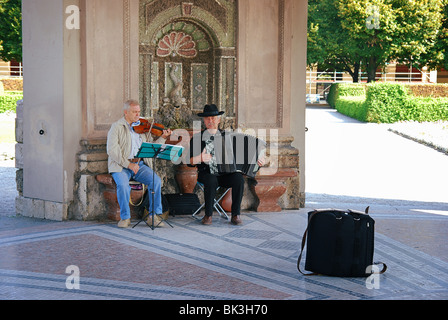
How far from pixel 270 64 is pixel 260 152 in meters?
1.60

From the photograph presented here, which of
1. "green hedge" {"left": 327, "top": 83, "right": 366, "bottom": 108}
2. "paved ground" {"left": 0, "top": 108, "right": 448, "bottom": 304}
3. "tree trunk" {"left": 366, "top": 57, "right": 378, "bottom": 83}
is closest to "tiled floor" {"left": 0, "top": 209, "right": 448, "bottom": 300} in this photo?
"paved ground" {"left": 0, "top": 108, "right": 448, "bottom": 304}

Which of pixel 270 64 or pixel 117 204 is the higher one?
pixel 270 64

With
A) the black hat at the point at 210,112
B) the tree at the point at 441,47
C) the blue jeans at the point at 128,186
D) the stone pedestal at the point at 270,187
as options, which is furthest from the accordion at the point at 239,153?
the tree at the point at 441,47

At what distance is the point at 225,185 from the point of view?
9508mm

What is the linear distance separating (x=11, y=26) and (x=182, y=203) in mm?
36923

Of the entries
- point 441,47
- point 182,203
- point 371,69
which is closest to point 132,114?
point 182,203

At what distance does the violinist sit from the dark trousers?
641mm

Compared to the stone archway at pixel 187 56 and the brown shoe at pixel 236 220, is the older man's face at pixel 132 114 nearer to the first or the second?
the stone archway at pixel 187 56

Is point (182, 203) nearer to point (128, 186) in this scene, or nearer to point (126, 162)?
point (128, 186)

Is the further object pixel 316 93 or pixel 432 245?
pixel 316 93

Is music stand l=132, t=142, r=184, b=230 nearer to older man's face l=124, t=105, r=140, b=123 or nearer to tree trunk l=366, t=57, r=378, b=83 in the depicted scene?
older man's face l=124, t=105, r=140, b=123

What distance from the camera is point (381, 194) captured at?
41.5 feet
